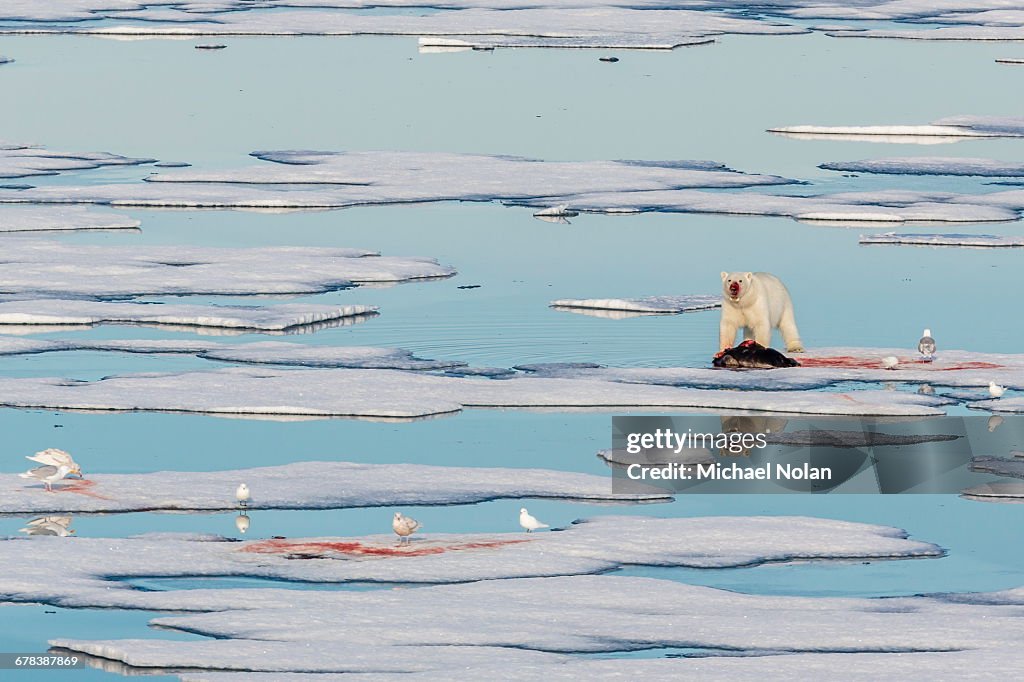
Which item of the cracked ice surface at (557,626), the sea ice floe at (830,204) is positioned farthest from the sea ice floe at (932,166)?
the cracked ice surface at (557,626)

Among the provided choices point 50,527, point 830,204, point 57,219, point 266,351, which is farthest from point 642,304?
point 50,527

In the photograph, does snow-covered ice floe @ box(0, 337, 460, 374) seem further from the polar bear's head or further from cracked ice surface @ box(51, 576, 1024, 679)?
cracked ice surface @ box(51, 576, 1024, 679)

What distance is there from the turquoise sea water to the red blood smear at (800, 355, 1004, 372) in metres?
0.51

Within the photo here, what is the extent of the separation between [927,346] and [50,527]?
4.32 metres

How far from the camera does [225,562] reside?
308 inches

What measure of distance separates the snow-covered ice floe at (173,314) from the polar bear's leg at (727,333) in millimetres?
2024

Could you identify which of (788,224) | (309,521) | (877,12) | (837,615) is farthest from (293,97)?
(837,615)

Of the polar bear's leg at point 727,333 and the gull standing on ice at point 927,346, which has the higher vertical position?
the polar bear's leg at point 727,333

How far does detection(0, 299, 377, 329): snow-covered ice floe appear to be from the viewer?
474 inches

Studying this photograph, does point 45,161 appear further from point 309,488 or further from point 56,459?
point 309,488

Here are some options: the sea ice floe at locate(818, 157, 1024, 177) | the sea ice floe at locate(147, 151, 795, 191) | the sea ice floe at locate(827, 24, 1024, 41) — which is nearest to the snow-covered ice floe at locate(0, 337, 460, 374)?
the sea ice floe at locate(147, 151, 795, 191)

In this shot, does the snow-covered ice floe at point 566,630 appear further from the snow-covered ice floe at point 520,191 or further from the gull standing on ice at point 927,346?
the snow-covered ice floe at point 520,191

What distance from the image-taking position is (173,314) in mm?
12234

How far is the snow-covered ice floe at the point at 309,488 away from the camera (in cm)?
861
